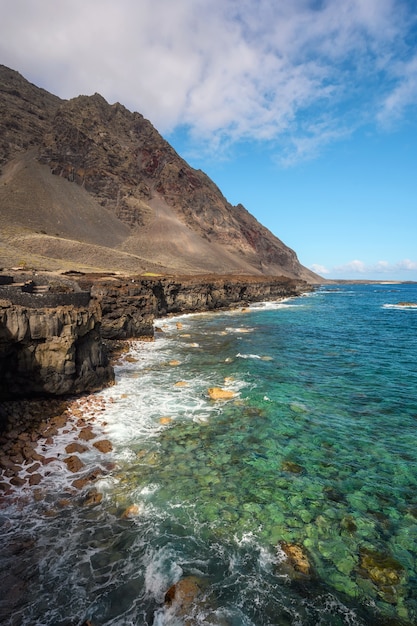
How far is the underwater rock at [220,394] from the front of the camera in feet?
53.8

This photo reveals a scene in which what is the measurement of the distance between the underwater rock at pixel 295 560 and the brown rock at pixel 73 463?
6387 mm

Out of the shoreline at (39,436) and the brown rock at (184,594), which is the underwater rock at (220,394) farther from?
the brown rock at (184,594)

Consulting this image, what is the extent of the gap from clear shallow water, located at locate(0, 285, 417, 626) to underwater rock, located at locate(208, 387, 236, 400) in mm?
524

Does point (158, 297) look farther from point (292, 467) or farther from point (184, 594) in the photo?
point (184, 594)

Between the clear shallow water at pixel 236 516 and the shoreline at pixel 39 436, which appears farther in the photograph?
the shoreline at pixel 39 436

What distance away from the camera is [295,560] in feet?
23.9

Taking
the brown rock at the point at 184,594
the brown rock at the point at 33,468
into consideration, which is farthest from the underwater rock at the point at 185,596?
the brown rock at the point at 33,468

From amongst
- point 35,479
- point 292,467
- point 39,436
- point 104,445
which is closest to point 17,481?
point 35,479

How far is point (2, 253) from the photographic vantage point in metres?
54.6

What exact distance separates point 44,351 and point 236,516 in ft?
33.8

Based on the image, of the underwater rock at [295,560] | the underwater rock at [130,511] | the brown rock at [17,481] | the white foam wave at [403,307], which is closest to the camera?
the underwater rock at [295,560]

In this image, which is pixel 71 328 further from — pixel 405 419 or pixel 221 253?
pixel 221 253

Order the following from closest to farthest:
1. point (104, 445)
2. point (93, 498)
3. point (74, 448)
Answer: point (93, 498) → point (74, 448) → point (104, 445)

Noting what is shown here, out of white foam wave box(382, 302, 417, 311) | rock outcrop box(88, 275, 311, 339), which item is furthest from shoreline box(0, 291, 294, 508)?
white foam wave box(382, 302, 417, 311)
